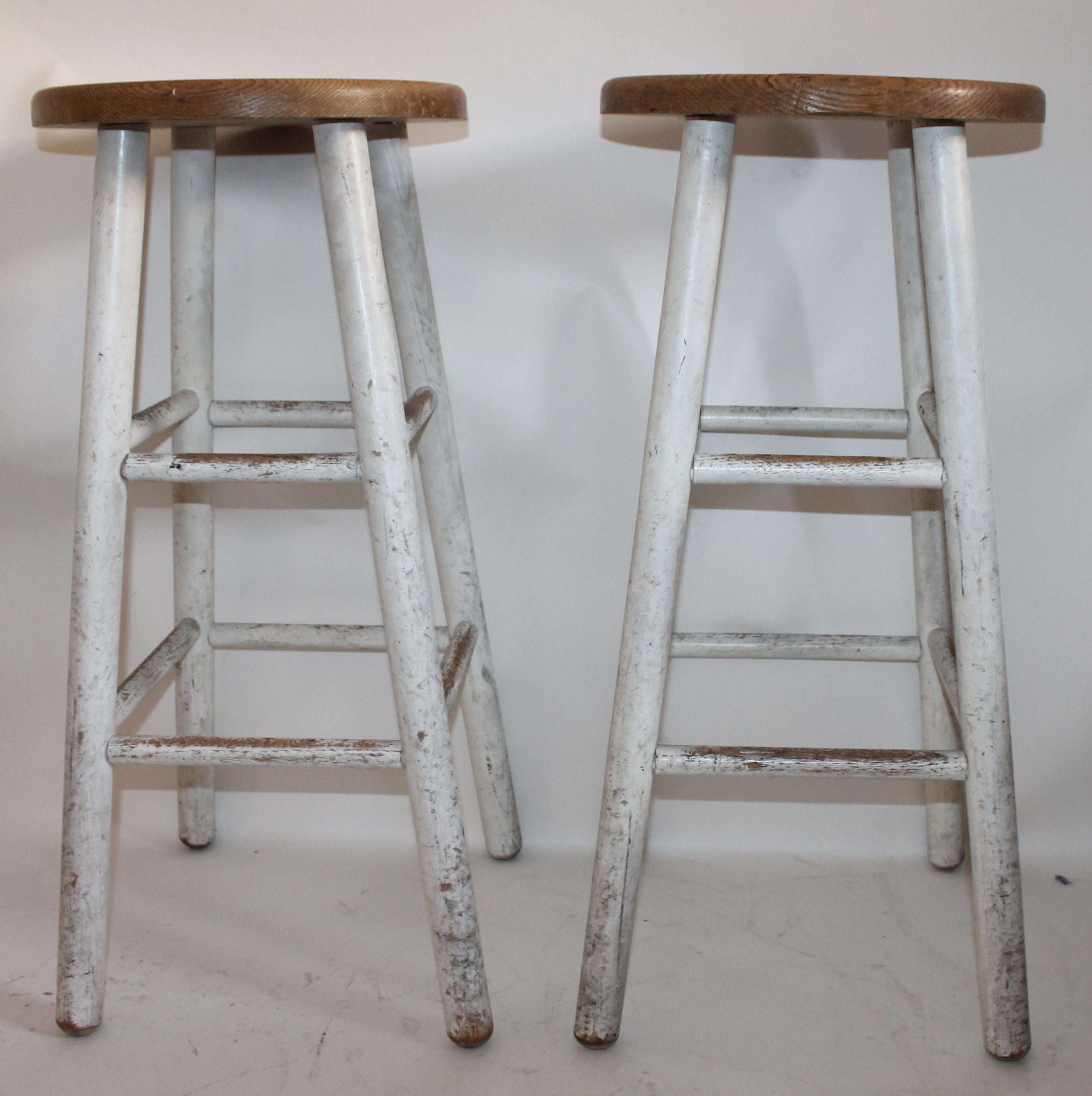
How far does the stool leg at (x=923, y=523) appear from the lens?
1.18 m

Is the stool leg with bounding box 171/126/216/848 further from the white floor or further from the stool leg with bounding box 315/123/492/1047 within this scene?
the stool leg with bounding box 315/123/492/1047

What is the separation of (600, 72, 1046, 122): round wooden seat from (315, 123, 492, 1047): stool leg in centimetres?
25

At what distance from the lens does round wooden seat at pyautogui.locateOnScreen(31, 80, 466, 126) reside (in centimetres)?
87

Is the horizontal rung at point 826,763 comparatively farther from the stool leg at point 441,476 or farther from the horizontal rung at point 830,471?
the stool leg at point 441,476

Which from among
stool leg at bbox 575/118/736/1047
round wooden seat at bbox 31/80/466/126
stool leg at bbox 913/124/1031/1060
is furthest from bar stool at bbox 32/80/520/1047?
stool leg at bbox 913/124/1031/1060

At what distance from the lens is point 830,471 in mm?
976

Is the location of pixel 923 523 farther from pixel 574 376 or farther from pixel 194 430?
pixel 194 430

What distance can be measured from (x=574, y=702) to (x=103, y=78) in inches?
35.4

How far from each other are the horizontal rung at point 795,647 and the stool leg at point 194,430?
21.9 inches

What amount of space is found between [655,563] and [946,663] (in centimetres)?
39

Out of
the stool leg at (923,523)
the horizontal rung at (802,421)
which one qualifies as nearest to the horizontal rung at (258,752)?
the horizontal rung at (802,421)

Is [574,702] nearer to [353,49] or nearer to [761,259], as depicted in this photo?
[761,259]

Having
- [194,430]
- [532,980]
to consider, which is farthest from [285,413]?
[532,980]

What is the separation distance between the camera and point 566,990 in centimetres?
121
